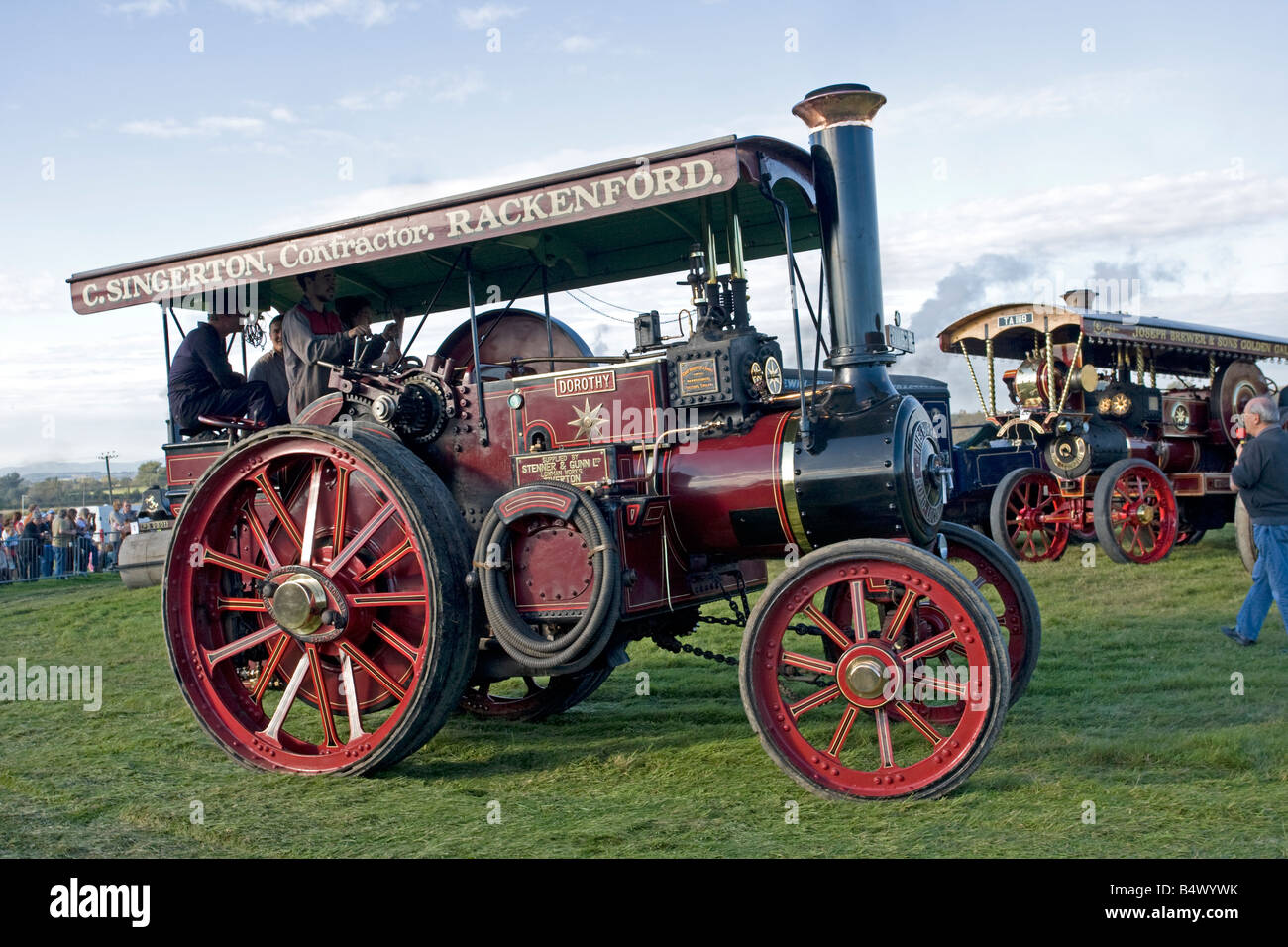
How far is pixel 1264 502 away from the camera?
239 inches

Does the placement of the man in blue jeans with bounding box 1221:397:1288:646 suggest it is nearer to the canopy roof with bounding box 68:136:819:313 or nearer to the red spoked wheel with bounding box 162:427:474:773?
the canopy roof with bounding box 68:136:819:313

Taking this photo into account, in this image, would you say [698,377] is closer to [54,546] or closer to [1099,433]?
[1099,433]

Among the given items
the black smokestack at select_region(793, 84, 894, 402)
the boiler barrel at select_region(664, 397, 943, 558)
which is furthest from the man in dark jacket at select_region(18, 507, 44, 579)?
the black smokestack at select_region(793, 84, 894, 402)

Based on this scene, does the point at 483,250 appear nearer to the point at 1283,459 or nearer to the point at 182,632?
the point at 182,632

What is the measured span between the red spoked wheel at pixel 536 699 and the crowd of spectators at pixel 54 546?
12026mm

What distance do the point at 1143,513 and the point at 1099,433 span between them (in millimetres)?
844

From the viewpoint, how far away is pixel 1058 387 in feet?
35.8

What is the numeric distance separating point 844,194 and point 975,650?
187cm

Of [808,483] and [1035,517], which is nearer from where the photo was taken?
[808,483]

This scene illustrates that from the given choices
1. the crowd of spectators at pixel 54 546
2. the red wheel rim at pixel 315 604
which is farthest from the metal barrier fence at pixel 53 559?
the red wheel rim at pixel 315 604

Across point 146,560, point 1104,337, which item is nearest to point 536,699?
point 146,560

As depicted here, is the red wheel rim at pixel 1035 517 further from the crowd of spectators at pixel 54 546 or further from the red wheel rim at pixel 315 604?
the crowd of spectators at pixel 54 546
